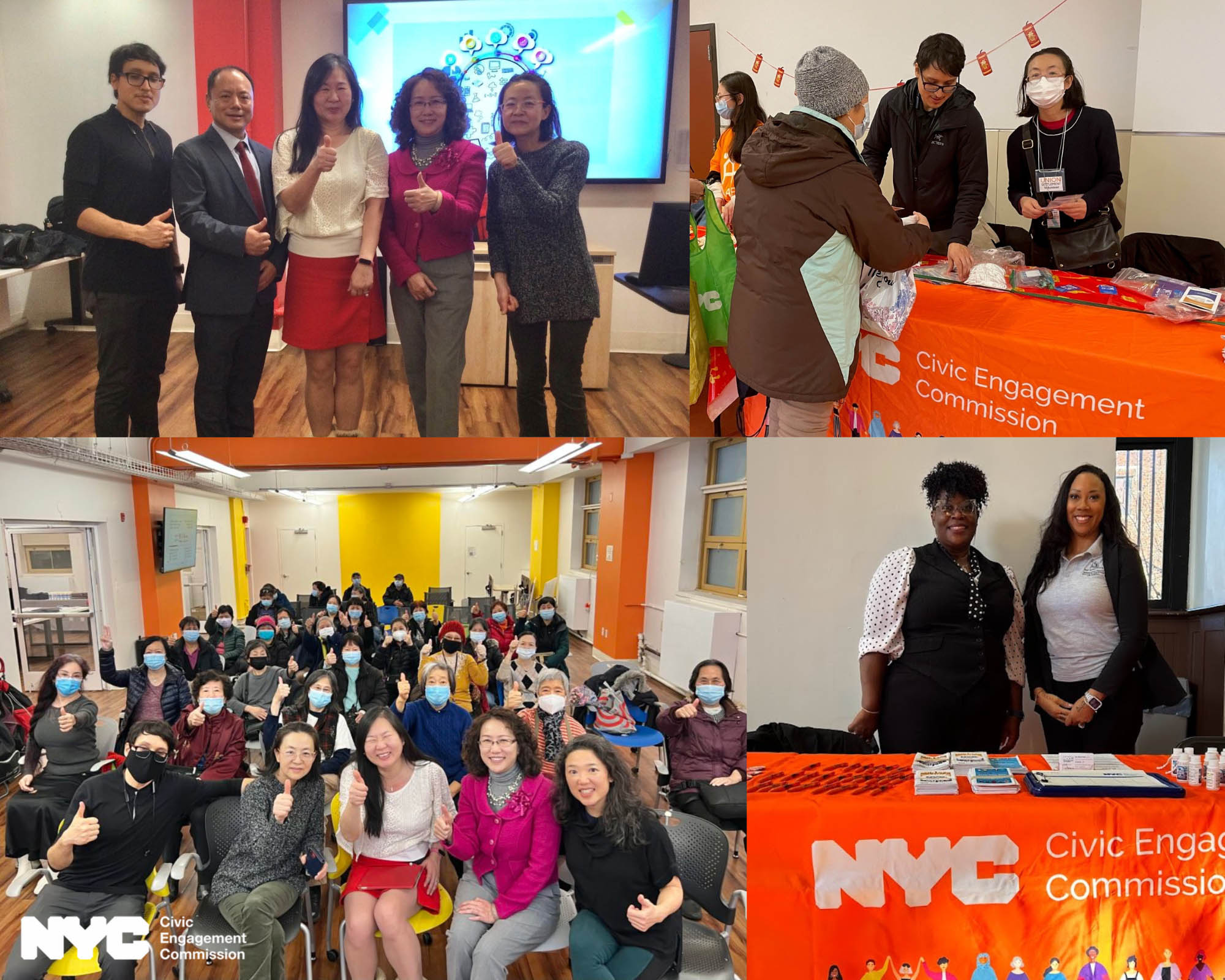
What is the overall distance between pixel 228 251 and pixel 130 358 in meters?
0.46

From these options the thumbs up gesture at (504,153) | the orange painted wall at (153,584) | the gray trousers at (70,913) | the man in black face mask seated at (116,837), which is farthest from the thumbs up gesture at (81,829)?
the thumbs up gesture at (504,153)

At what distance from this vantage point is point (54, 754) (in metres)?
2.28

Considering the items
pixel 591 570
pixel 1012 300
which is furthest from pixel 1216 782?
pixel 591 570

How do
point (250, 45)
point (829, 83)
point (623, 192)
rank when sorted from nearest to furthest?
point (829, 83)
point (250, 45)
point (623, 192)

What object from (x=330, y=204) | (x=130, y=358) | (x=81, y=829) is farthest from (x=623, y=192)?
(x=81, y=829)

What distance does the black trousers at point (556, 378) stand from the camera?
2928mm

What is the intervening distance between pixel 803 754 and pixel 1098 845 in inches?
30.4

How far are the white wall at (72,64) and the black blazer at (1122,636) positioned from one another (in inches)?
110

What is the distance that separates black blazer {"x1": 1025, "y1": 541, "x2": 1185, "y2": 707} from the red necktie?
2.54 m

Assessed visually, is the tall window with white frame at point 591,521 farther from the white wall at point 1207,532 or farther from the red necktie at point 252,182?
the white wall at point 1207,532

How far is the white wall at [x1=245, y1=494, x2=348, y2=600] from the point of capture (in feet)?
7.86

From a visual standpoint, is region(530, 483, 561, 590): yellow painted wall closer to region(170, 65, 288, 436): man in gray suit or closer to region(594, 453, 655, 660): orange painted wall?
region(594, 453, 655, 660): orange painted wall

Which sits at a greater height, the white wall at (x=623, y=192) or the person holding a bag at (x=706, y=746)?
the white wall at (x=623, y=192)

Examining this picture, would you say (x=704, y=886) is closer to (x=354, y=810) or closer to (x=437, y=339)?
(x=354, y=810)
